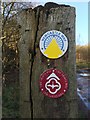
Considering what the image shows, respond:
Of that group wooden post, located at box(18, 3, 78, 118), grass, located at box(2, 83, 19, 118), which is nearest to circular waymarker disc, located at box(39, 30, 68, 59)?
wooden post, located at box(18, 3, 78, 118)

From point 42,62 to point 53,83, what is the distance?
10 cm

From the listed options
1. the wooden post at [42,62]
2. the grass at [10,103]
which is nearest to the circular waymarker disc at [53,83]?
the wooden post at [42,62]

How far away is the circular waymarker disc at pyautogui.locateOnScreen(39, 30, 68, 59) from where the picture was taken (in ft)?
4.34

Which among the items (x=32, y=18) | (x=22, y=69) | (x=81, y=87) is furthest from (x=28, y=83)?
(x=81, y=87)

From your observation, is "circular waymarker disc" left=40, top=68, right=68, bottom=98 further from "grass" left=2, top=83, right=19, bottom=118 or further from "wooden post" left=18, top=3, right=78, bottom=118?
"grass" left=2, top=83, right=19, bottom=118

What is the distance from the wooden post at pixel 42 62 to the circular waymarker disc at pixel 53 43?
2 centimetres

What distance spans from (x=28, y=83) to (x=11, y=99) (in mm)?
6389

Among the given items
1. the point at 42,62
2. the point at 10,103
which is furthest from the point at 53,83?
the point at 10,103

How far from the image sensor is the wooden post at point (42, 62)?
4.41ft

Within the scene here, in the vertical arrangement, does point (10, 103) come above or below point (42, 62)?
below

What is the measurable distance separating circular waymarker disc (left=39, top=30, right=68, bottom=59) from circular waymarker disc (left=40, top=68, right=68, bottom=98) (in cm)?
7

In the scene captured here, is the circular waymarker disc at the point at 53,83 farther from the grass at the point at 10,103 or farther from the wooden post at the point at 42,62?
the grass at the point at 10,103

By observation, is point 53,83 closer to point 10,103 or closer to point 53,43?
point 53,43

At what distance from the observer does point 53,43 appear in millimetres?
1328
